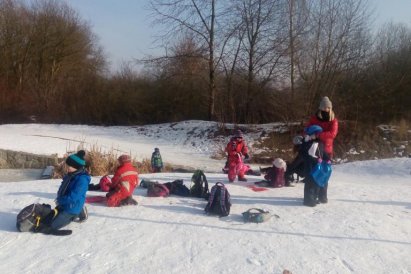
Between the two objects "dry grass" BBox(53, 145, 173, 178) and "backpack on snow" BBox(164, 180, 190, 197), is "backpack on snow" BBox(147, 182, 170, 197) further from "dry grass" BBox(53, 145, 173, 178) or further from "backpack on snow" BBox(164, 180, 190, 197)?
"dry grass" BBox(53, 145, 173, 178)

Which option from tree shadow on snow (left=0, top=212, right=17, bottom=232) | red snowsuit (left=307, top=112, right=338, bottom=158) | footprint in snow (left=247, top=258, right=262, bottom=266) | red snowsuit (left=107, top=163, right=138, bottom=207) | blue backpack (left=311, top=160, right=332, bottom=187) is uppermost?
red snowsuit (left=307, top=112, right=338, bottom=158)

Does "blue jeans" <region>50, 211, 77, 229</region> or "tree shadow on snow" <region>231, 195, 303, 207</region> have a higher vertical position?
"tree shadow on snow" <region>231, 195, 303, 207</region>

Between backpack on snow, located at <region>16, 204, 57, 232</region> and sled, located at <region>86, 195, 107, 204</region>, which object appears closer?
backpack on snow, located at <region>16, 204, 57, 232</region>

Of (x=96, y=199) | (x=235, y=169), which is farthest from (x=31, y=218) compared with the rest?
(x=235, y=169)

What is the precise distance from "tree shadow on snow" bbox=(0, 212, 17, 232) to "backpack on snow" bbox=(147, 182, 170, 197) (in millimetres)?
2041

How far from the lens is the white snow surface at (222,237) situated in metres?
4.40

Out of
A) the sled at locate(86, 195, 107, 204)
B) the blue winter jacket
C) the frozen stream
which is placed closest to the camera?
the blue winter jacket

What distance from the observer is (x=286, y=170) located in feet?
25.3

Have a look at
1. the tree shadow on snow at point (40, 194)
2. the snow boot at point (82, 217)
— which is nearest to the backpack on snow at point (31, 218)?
the snow boot at point (82, 217)

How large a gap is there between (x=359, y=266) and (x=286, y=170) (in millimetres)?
3338

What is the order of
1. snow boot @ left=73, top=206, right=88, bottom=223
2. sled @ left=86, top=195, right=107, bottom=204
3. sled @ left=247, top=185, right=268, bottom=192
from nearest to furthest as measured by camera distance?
snow boot @ left=73, top=206, right=88, bottom=223 < sled @ left=86, top=195, right=107, bottom=204 < sled @ left=247, top=185, right=268, bottom=192

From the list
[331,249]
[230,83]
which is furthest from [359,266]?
[230,83]

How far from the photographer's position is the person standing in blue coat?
517 cm

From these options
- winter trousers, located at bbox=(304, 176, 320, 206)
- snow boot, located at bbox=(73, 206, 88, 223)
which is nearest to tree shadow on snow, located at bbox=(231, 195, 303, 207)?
winter trousers, located at bbox=(304, 176, 320, 206)
